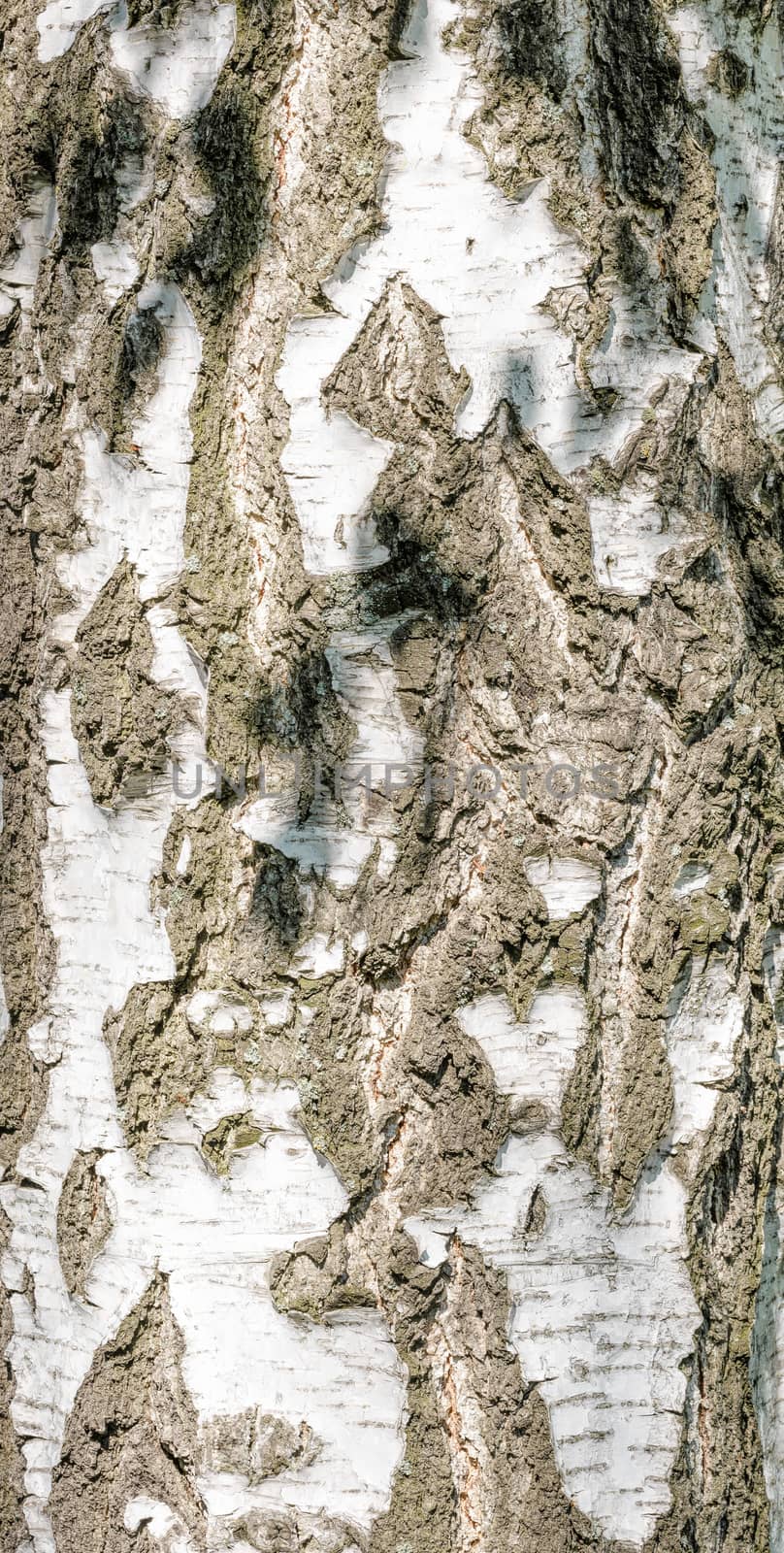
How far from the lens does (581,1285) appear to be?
1366 millimetres

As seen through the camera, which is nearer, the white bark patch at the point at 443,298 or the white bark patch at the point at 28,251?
the white bark patch at the point at 443,298

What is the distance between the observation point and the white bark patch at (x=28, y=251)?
155cm

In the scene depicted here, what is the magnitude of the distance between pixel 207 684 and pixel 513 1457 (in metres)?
0.92

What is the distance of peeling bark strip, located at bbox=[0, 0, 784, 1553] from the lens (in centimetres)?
134

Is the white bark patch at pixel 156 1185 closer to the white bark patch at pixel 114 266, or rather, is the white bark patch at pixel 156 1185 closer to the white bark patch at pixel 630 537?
the white bark patch at pixel 114 266

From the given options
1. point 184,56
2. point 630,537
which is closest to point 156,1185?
point 630,537

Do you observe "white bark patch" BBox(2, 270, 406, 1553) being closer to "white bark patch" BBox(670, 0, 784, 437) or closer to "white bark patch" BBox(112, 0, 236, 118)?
"white bark patch" BBox(112, 0, 236, 118)

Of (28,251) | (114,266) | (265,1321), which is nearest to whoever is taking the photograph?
(265,1321)

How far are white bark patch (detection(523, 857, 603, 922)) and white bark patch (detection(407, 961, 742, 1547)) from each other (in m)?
0.10

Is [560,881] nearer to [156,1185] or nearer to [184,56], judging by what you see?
[156,1185]

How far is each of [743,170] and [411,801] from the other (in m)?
0.90

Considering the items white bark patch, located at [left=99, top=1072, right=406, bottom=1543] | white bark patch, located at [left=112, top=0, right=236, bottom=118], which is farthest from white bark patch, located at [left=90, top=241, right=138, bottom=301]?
white bark patch, located at [left=99, top=1072, right=406, bottom=1543]

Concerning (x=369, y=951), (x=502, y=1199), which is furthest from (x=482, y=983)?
(x=502, y=1199)

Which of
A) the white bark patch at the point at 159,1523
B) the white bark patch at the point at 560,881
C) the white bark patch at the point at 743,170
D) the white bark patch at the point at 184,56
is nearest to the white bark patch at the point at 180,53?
the white bark patch at the point at 184,56
